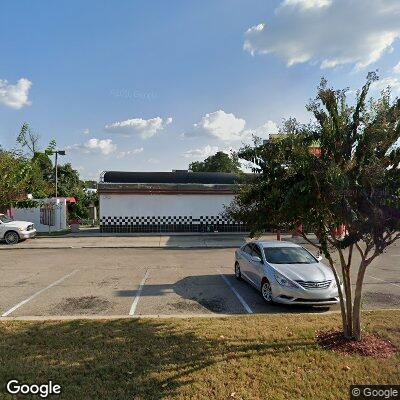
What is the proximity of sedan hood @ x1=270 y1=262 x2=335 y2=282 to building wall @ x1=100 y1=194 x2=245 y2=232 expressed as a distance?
51.1 feet

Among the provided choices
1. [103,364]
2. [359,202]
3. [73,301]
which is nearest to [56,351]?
[103,364]

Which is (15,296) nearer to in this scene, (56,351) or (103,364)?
(56,351)

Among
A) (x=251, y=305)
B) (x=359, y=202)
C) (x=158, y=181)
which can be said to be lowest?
(x=251, y=305)

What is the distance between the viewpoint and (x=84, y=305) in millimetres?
7922

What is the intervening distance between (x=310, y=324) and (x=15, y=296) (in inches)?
261

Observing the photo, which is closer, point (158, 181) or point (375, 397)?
point (375, 397)

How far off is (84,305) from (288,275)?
14.5 feet

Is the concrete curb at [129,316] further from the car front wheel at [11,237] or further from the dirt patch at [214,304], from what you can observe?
the car front wheel at [11,237]

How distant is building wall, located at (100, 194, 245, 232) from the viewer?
2388 centimetres

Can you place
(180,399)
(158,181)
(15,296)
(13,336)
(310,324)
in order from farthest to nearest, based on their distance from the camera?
(158,181) < (15,296) < (310,324) < (13,336) < (180,399)

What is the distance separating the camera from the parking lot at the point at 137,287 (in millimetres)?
7758

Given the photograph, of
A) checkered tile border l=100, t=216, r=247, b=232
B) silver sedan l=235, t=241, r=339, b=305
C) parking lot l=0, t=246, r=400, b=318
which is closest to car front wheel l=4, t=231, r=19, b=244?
parking lot l=0, t=246, r=400, b=318

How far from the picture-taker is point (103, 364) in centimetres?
473

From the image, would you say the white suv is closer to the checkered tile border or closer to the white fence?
the white fence
